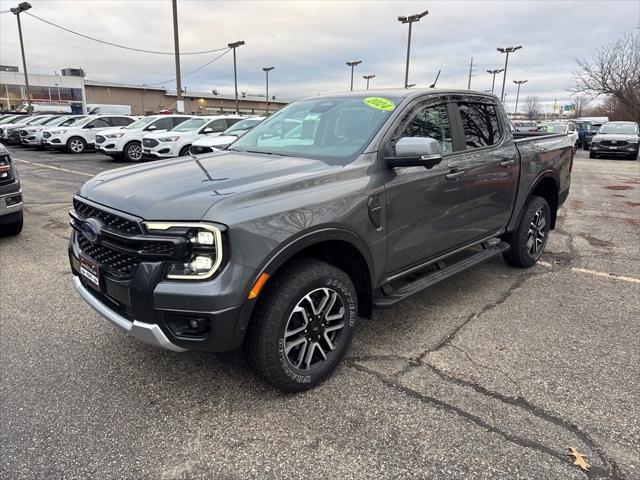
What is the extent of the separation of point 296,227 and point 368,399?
43.7 inches

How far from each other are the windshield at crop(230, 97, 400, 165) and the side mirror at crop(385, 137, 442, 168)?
282mm

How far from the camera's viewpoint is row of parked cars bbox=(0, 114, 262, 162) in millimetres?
14273

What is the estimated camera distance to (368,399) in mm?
2818

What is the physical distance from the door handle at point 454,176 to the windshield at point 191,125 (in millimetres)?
13289

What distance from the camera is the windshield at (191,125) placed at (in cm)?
1573

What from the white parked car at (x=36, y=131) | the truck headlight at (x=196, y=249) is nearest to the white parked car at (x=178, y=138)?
the white parked car at (x=36, y=131)

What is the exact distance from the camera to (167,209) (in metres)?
2.44

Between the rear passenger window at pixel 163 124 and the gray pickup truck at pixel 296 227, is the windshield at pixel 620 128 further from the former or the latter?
the gray pickup truck at pixel 296 227

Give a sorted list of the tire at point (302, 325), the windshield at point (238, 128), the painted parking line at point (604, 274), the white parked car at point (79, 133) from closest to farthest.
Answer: the tire at point (302, 325) → the painted parking line at point (604, 274) → the windshield at point (238, 128) → the white parked car at point (79, 133)

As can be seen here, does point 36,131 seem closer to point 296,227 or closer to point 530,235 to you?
point 530,235

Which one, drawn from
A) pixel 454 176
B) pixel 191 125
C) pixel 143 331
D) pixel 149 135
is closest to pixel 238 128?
pixel 191 125

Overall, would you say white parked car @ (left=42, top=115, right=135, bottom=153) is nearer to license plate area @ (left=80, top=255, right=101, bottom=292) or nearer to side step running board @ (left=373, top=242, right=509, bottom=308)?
license plate area @ (left=80, top=255, right=101, bottom=292)

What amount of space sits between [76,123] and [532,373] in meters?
21.8

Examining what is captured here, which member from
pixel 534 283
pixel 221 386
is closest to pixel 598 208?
pixel 534 283
